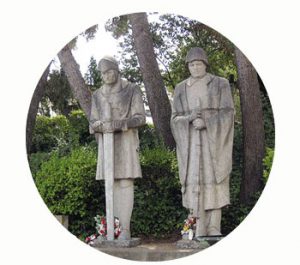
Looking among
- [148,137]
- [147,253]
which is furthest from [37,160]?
[147,253]

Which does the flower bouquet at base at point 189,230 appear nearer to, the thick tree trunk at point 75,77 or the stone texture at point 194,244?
the stone texture at point 194,244

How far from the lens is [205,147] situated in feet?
24.7

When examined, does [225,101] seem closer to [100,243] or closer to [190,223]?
[190,223]

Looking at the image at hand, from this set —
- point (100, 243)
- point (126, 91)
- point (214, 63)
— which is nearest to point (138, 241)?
point (100, 243)

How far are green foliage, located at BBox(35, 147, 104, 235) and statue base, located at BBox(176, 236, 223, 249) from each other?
1905mm

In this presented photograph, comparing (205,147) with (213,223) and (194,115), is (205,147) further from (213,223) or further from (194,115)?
(213,223)

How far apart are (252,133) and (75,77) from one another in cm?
293

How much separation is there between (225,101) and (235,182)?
2055mm

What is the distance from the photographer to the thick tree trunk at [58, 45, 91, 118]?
965 centimetres

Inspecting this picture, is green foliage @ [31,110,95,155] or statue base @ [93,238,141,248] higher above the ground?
green foliage @ [31,110,95,155]

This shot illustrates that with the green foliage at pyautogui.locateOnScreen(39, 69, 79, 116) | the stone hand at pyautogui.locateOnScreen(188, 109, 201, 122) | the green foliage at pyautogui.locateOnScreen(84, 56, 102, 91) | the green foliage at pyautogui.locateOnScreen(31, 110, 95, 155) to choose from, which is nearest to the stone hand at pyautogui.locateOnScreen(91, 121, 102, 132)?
the stone hand at pyautogui.locateOnScreen(188, 109, 201, 122)

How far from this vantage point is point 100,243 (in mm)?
7434

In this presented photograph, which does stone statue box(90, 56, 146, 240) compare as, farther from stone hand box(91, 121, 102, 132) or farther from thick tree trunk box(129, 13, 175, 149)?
thick tree trunk box(129, 13, 175, 149)

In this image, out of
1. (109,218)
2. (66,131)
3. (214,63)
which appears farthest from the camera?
(66,131)
